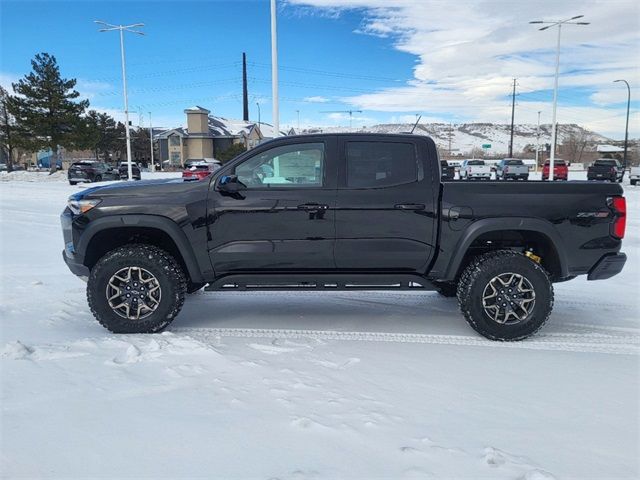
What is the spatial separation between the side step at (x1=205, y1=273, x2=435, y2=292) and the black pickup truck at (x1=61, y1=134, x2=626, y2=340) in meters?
0.01

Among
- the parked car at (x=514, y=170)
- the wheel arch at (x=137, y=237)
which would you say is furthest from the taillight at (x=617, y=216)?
the parked car at (x=514, y=170)

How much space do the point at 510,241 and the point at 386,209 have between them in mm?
1344

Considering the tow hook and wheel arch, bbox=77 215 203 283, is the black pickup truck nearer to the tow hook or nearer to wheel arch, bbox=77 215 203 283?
wheel arch, bbox=77 215 203 283

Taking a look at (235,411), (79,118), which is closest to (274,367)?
(235,411)

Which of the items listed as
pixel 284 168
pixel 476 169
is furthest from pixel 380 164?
pixel 476 169

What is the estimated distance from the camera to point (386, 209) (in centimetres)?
462

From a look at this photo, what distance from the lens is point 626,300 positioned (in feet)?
19.6

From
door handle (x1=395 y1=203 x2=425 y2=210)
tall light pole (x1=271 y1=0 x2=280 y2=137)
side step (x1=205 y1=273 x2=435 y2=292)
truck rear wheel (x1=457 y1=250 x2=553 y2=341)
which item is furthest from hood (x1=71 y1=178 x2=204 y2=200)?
tall light pole (x1=271 y1=0 x2=280 y2=137)

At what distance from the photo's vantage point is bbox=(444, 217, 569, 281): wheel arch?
455 cm

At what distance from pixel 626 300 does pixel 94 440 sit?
5857 mm

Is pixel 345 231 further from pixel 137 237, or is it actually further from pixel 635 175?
pixel 635 175

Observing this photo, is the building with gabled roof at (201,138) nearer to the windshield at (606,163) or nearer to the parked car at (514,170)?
the parked car at (514,170)

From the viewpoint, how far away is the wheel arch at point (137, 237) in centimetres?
464

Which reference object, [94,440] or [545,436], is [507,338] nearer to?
[545,436]
